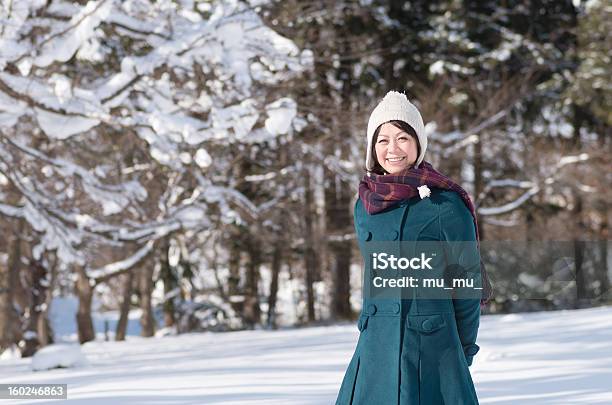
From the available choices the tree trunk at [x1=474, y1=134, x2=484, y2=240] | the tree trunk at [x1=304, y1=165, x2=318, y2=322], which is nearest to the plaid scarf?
the tree trunk at [x1=304, y1=165, x2=318, y2=322]

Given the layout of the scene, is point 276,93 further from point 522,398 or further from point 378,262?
point 378,262

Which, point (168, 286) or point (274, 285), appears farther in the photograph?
point (274, 285)

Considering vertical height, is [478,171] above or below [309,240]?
above

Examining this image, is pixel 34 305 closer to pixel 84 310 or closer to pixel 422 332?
pixel 84 310

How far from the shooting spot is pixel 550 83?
19016 millimetres

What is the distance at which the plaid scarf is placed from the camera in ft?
9.19

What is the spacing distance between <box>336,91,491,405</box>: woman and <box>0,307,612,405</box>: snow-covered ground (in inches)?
83.2

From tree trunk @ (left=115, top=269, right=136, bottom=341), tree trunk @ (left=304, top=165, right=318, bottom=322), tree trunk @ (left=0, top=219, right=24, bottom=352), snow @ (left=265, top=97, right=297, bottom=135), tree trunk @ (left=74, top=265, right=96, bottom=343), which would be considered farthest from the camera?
tree trunk @ (left=115, top=269, right=136, bottom=341)

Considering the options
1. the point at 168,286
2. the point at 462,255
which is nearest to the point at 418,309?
the point at 462,255

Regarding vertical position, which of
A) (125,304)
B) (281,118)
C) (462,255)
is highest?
(281,118)

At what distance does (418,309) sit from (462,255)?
24cm

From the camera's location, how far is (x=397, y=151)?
293 centimetres

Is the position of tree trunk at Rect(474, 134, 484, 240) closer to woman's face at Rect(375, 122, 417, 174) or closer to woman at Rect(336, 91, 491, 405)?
woman's face at Rect(375, 122, 417, 174)

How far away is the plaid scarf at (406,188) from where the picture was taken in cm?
280
